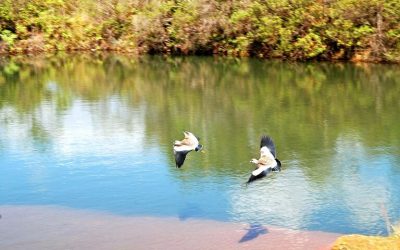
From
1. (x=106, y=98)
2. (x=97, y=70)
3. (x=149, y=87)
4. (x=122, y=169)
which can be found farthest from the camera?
(x=97, y=70)

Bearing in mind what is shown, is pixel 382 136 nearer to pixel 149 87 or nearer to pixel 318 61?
pixel 149 87

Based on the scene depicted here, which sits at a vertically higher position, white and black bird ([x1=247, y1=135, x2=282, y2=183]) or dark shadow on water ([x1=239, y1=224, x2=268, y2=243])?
white and black bird ([x1=247, y1=135, x2=282, y2=183])

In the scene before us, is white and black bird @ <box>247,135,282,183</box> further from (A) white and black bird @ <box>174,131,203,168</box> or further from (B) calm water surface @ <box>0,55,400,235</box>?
(B) calm water surface @ <box>0,55,400,235</box>

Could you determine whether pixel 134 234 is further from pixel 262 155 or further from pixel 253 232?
pixel 262 155

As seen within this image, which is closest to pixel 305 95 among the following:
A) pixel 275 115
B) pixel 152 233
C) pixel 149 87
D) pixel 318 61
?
pixel 275 115

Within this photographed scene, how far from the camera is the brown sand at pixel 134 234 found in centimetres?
683

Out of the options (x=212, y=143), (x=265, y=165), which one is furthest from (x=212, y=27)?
(x=265, y=165)

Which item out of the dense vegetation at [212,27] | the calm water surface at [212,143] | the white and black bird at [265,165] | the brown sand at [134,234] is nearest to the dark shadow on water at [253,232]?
the brown sand at [134,234]

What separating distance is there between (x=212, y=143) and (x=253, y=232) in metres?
3.81

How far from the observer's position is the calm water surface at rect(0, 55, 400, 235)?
8.05 m

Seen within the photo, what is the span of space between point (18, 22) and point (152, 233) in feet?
66.3

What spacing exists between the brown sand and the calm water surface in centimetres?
27

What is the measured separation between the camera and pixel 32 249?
674 centimetres

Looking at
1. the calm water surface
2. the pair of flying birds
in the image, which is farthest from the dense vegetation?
the pair of flying birds
